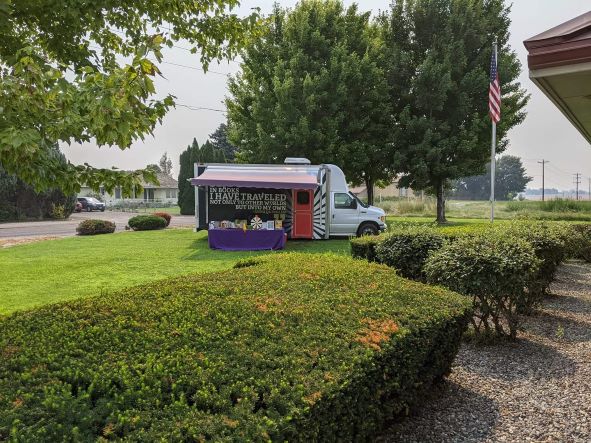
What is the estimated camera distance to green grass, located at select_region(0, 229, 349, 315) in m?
8.47

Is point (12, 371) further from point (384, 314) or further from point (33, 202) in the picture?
point (33, 202)

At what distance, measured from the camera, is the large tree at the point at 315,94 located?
2050cm

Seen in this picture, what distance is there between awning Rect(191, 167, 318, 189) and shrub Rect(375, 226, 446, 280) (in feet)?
26.8

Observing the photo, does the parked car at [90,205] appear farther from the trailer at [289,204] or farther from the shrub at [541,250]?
the shrub at [541,250]

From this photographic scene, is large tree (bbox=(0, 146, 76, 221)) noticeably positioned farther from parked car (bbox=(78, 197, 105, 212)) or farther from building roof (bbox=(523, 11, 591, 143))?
building roof (bbox=(523, 11, 591, 143))

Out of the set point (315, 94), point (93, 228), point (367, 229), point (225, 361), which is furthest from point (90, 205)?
point (225, 361)

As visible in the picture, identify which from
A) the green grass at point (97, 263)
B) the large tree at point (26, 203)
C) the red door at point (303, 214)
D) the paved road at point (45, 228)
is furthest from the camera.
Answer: the large tree at point (26, 203)

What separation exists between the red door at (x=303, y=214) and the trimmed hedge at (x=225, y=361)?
12.8m

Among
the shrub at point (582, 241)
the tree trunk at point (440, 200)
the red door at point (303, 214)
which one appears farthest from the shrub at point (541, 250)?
the tree trunk at point (440, 200)

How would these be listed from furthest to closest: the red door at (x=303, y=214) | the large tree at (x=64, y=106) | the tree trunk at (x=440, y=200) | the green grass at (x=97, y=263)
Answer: the tree trunk at (x=440, y=200) → the red door at (x=303, y=214) → the green grass at (x=97, y=263) → the large tree at (x=64, y=106)

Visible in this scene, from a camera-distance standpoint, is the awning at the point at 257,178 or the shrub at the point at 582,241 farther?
the awning at the point at 257,178

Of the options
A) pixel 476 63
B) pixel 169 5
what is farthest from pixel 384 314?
pixel 476 63

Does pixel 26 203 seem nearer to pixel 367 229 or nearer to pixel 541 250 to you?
pixel 367 229

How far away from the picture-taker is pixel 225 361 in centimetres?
237
